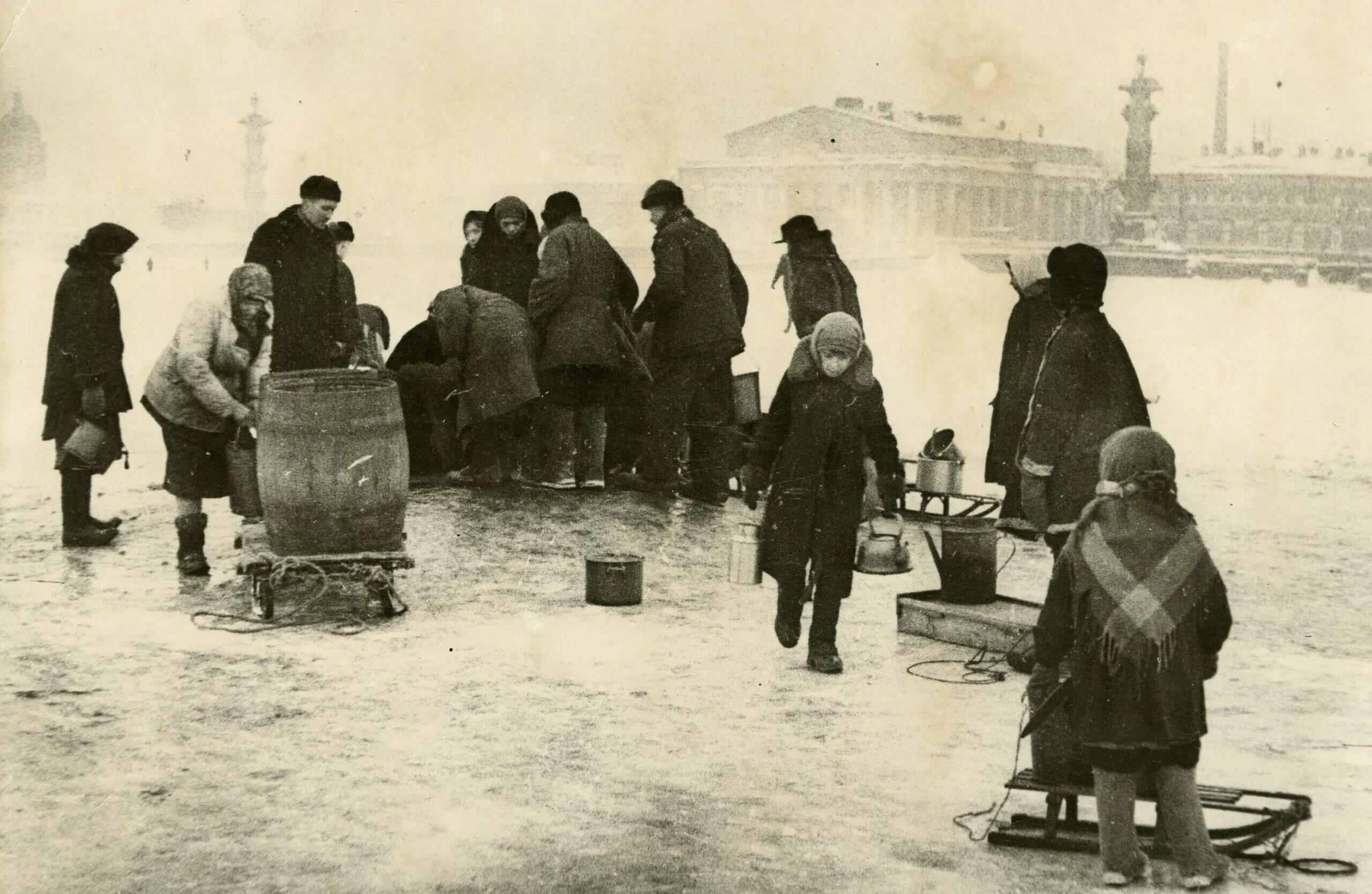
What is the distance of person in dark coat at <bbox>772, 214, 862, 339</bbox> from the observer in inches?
417

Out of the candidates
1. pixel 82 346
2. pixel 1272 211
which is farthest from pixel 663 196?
pixel 1272 211

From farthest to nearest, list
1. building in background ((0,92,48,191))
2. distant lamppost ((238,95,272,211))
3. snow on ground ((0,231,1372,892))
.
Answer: distant lamppost ((238,95,272,211)) → building in background ((0,92,48,191)) → snow on ground ((0,231,1372,892))

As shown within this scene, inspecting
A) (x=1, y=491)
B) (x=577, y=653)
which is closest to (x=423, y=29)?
(x=1, y=491)

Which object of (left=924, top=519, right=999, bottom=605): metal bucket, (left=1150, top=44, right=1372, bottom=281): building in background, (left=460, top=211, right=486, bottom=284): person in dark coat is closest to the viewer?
(left=924, top=519, right=999, bottom=605): metal bucket

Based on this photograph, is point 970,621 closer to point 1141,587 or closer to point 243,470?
point 1141,587

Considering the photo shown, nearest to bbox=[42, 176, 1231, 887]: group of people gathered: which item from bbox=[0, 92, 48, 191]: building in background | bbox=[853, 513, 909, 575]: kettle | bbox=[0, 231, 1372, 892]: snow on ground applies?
bbox=[853, 513, 909, 575]: kettle

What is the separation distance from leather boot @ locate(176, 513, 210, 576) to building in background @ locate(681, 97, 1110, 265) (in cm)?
644

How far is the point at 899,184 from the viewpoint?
56.2 feet

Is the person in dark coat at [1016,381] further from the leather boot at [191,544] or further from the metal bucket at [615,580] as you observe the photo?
the leather boot at [191,544]

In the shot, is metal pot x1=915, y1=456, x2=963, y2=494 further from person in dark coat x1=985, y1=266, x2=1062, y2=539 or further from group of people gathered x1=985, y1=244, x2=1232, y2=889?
group of people gathered x1=985, y1=244, x2=1232, y2=889

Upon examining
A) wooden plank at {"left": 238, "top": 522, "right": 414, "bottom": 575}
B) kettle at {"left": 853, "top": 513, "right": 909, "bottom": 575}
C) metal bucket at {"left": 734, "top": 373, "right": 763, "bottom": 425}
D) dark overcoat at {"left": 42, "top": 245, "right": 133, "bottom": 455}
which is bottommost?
wooden plank at {"left": 238, "top": 522, "right": 414, "bottom": 575}

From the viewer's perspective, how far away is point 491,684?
6.27 m

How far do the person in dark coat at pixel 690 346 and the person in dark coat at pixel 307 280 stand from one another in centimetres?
213

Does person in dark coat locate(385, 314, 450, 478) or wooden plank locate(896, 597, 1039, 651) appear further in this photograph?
person in dark coat locate(385, 314, 450, 478)
